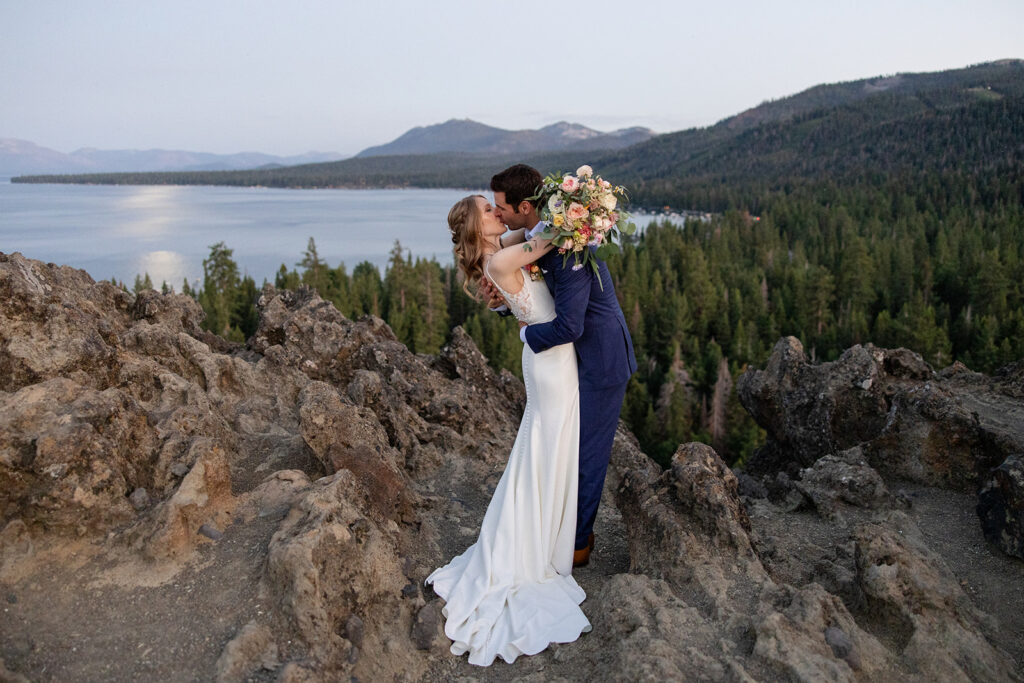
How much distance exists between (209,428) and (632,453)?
17.4 ft

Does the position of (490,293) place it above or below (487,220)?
below

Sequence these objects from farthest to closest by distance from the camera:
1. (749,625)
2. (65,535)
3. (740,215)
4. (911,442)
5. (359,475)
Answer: (740,215), (911,442), (359,475), (65,535), (749,625)

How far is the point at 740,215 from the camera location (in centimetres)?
9131

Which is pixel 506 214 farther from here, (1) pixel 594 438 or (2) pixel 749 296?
(2) pixel 749 296

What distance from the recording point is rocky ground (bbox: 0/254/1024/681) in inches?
195

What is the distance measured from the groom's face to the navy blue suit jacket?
1.12 ft

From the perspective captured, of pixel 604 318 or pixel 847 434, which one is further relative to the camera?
pixel 847 434

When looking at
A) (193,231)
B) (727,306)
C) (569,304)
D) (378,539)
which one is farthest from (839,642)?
(193,231)

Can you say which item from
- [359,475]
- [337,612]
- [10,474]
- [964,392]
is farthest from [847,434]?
[10,474]

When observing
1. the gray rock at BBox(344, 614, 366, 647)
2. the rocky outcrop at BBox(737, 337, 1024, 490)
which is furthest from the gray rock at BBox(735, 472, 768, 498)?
the gray rock at BBox(344, 614, 366, 647)

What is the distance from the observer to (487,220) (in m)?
5.80

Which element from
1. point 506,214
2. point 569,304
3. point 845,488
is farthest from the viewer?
point 845,488

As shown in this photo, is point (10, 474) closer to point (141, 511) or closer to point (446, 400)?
point (141, 511)

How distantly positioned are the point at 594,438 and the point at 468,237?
73.5 inches
